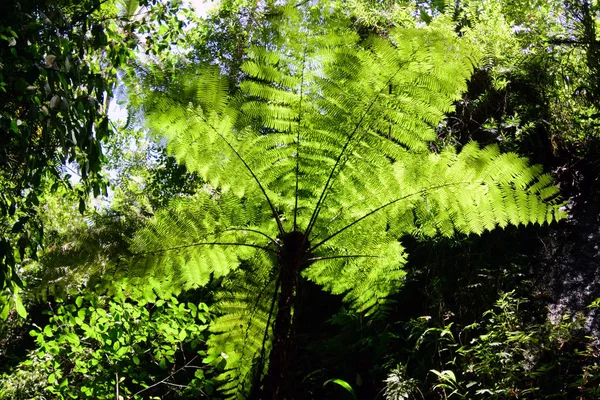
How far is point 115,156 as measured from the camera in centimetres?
815

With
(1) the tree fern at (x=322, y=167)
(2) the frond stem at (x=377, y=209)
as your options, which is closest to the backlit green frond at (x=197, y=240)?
(1) the tree fern at (x=322, y=167)

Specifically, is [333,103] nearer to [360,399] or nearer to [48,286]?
[48,286]

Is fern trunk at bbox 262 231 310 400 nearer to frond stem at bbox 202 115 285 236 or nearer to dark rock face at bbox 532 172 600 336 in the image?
frond stem at bbox 202 115 285 236

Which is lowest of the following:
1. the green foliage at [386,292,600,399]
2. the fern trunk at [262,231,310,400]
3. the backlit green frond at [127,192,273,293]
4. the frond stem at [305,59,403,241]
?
the green foliage at [386,292,600,399]

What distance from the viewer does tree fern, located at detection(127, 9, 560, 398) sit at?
1733mm

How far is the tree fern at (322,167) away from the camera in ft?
5.69

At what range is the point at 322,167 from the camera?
1.94m

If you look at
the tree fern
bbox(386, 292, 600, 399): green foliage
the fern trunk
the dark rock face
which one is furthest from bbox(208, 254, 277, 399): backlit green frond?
the dark rock face

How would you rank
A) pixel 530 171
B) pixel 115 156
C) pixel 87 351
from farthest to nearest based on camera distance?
pixel 115 156 < pixel 87 351 < pixel 530 171

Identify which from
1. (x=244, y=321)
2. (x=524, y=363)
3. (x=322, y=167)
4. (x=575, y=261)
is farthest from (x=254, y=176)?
(x=575, y=261)

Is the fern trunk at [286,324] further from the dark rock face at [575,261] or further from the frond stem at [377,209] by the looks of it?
the dark rock face at [575,261]

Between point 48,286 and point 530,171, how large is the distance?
182 cm

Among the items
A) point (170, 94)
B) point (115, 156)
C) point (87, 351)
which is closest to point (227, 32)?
point (115, 156)

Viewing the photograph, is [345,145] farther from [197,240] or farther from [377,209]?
[197,240]
